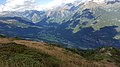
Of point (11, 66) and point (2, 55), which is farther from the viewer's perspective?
point (2, 55)

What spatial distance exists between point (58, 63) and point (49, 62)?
123cm

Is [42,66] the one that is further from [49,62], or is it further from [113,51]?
[113,51]

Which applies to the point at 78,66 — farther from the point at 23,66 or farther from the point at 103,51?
the point at 103,51

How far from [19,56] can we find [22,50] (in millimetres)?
5837

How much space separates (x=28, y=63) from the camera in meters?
28.7

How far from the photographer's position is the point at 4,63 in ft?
91.8

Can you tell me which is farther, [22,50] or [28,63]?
[22,50]

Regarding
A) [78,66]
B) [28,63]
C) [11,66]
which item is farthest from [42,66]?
[78,66]

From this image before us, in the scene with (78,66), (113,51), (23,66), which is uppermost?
(23,66)

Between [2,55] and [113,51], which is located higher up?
[2,55]

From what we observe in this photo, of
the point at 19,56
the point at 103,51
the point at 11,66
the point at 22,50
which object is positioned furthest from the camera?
the point at 103,51

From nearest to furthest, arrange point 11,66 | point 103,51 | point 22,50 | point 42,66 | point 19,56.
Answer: point 11,66 → point 42,66 → point 19,56 → point 22,50 → point 103,51

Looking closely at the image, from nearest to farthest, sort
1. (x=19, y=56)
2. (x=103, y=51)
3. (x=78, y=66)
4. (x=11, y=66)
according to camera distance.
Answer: (x=11, y=66) < (x=19, y=56) < (x=78, y=66) < (x=103, y=51)

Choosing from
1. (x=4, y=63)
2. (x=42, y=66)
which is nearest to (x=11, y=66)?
(x=4, y=63)
